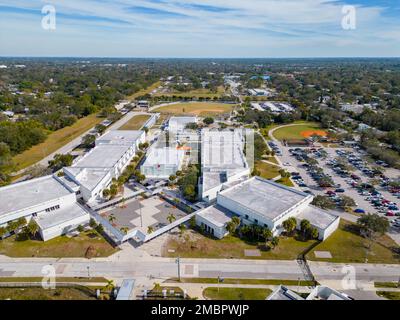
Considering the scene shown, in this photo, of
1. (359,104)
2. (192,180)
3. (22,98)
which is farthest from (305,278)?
(22,98)

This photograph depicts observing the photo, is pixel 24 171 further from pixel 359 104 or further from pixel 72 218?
pixel 359 104

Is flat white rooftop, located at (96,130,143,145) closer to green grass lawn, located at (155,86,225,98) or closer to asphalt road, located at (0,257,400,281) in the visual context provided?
asphalt road, located at (0,257,400,281)

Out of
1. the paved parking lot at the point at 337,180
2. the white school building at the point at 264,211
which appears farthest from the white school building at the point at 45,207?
the paved parking lot at the point at 337,180

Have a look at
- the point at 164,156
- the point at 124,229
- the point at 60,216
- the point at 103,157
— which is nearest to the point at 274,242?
the point at 124,229

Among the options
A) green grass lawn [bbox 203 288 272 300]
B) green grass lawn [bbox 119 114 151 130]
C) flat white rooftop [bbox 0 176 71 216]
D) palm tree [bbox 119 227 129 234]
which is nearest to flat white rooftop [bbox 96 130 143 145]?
green grass lawn [bbox 119 114 151 130]

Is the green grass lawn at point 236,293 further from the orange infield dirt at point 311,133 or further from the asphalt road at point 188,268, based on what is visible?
the orange infield dirt at point 311,133

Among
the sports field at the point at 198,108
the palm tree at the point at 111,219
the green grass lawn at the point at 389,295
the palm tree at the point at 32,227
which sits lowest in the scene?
the green grass lawn at the point at 389,295

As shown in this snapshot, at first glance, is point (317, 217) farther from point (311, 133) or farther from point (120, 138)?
point (311, 133)
